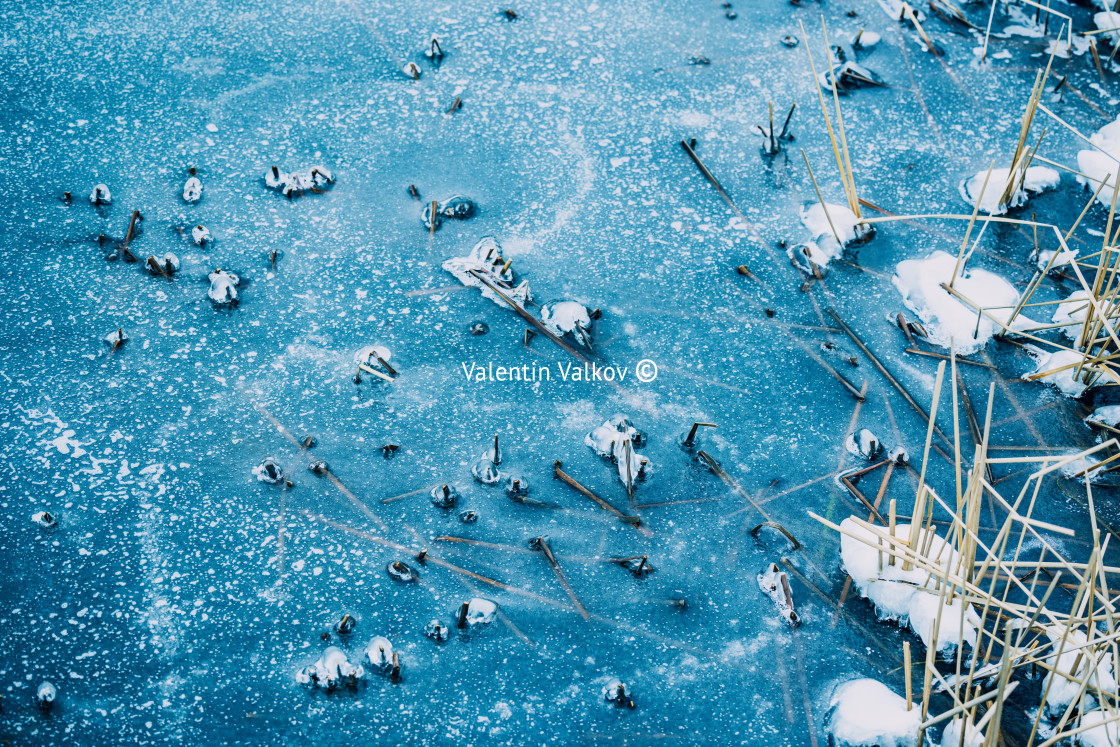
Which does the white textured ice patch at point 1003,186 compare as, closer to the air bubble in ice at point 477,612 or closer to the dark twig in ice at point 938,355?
the dark twig in ice at point 938,355

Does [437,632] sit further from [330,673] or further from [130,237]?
[130,237]

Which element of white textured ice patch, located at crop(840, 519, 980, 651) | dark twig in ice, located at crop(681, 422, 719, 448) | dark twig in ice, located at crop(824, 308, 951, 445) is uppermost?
dark twig in ice, located at crop(824, 308, 951, 445)

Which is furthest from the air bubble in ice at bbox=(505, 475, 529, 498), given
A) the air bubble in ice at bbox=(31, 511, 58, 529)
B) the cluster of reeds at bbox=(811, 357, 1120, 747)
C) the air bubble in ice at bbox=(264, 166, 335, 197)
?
the air bubble in ice at bbox=(264, 166, 335, 197)

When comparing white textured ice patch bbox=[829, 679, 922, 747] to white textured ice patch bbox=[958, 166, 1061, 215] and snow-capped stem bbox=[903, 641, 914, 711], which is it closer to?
snow-capped stem bbox=[903, 641, 914, 711]

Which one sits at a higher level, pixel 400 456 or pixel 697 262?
pixel 697 262

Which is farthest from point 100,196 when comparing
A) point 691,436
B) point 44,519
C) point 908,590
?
point 908,590

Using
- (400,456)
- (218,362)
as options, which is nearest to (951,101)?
(400,456)

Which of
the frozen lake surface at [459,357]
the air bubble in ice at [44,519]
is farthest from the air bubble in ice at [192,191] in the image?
the air bubble in ice at [44,519]

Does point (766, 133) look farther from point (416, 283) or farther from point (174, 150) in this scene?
point (174, 150)
